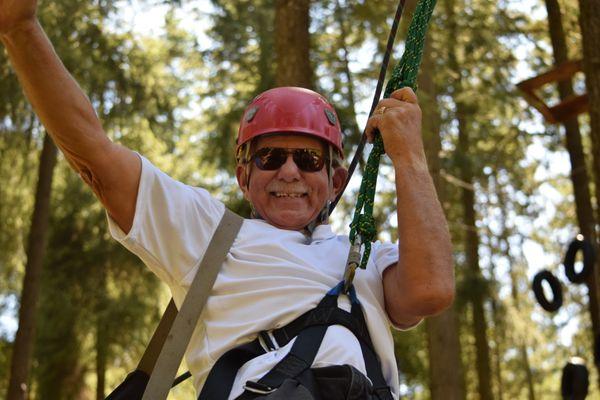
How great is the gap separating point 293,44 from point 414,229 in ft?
19.4

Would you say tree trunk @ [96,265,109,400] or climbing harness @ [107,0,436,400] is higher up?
tree trunk @ [96,265,109,400]

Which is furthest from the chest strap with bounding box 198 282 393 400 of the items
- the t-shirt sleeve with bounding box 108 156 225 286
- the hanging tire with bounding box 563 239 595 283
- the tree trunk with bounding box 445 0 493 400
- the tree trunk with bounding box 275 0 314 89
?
the tree trunk with bounding box 445 0 493 400

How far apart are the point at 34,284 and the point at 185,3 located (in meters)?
4.36

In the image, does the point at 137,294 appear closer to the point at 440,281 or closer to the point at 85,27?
the point at 85,27

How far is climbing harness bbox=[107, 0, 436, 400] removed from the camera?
2.43m

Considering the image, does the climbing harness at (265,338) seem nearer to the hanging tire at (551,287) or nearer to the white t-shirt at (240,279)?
the white t-shirt at (240,279)

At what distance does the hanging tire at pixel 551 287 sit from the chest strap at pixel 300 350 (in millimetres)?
5810

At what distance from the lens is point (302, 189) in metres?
3.03

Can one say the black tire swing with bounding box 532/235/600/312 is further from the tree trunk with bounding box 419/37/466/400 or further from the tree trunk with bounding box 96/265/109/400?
the tree trunk with bounding box 96/265/109/400

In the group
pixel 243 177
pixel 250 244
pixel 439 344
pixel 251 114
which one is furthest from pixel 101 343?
pixel 250 244

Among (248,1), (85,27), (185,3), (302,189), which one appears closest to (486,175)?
(248,1)

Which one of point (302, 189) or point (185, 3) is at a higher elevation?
point (185, 3)

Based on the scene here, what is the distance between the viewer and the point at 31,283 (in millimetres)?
11953

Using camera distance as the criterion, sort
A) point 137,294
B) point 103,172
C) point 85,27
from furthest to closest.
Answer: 1. point 137,294
2. point 85,27
3. point 103,172
